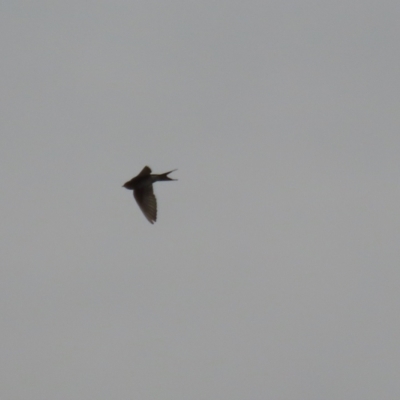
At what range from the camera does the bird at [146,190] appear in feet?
66.0

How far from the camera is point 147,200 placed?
66.6 ft

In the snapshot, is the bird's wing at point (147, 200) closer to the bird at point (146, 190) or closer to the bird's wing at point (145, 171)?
the bird at point (146, 190)

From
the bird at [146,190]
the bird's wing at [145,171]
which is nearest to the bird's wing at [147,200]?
the bird at [146,190]

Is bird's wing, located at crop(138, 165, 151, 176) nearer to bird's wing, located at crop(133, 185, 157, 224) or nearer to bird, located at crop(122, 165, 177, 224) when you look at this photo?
bird, located at crop(122, 165, 177, 224)

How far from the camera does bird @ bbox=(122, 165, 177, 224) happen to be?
791 inches

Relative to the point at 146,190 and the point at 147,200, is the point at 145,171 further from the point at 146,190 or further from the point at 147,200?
the point at 147,200

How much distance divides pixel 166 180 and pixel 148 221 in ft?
2.99

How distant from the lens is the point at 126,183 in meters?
20.4

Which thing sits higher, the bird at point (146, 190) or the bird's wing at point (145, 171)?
the bird's wing at point (145, 171)

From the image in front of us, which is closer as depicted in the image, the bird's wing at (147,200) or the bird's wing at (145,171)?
the bird's wing at (145,171)

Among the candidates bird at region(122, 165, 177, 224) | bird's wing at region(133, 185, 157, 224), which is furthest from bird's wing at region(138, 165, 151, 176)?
bird's wing at region(133, 185, 157, 224)

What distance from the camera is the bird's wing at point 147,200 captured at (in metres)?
20.2

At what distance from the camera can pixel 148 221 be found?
65.6ft

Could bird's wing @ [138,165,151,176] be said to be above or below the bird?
above
